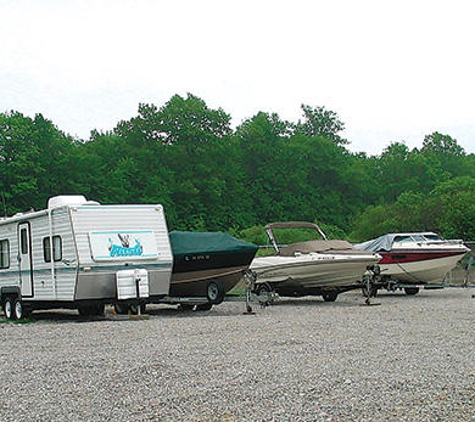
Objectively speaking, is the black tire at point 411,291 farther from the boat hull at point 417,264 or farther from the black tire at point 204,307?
the black tire at point 204,307

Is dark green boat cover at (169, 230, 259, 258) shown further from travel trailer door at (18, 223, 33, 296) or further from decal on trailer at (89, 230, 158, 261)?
travel trailer door at (18, 223, 33, 296)

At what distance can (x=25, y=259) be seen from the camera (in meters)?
16.9

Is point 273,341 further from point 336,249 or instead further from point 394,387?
point 336,249

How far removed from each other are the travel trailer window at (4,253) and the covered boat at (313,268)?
20.1 ft

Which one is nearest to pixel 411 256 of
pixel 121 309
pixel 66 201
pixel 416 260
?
pixel 416 260

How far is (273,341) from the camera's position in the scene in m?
11.1

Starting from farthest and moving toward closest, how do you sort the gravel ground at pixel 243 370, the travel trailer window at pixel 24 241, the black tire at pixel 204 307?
the black tire at pixel 204 307 < the travel trailer window at pixel 24 241 < the gravel ground at pixel 243 370

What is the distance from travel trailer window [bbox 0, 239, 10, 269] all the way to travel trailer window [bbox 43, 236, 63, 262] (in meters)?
1.75

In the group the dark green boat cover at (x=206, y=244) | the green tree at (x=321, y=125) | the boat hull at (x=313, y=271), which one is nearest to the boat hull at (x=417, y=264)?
the boat hull at (x=313, y=271)

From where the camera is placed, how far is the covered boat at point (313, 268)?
760 inches

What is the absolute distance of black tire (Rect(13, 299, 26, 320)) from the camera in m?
17.0

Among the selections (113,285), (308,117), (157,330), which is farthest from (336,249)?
(308,117)

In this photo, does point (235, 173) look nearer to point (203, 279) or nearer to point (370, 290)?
point (370, 290)

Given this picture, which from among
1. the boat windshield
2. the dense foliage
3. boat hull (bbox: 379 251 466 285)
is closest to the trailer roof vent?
boat hull (bbox: 379 251 466 285)
